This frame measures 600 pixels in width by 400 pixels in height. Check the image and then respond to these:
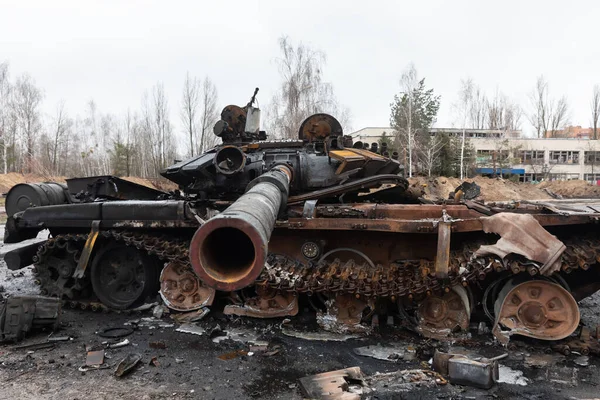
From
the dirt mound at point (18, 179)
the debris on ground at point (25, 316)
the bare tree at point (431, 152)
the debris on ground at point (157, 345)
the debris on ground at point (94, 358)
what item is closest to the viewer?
the debris on ground at point (94, 358)

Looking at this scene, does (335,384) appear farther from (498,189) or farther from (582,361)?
(498,189)

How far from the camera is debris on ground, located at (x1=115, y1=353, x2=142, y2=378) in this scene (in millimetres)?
4613

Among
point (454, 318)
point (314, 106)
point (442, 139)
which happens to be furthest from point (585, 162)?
point (454, 318)

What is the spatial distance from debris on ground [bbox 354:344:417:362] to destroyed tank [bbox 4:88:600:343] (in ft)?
1.57

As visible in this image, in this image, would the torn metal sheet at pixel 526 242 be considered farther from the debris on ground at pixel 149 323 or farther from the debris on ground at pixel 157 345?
the debris on ground at pixel 149 323

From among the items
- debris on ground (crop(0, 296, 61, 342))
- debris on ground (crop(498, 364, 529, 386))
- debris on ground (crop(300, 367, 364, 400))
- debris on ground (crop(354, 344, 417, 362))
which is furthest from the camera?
debris on ground (crop(0, 296, 61, 342))

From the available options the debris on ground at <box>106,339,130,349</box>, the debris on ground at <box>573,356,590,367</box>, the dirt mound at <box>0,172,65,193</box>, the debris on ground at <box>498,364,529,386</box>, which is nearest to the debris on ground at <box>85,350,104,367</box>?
the debris on ground at <box>106,339,130,349</box>

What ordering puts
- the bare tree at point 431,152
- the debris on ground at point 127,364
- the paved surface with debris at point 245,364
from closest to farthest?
the paved surface with debris at point 245,364
the debris on ground at point 127,364
the bare tree at point 431,152

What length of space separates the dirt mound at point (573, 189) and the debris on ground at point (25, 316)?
38847mm

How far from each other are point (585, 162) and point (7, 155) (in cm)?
6275

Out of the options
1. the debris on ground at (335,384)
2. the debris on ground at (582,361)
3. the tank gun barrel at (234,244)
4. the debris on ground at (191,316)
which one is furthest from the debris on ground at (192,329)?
the debris on ground at (582,361)

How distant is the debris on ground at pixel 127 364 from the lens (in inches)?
182

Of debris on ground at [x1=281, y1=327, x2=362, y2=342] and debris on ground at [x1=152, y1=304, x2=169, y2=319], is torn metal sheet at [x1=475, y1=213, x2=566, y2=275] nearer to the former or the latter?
debris on ground at [x1=281, y1=327, x2=362, y2=342]

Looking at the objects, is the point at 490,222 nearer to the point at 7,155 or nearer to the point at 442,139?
the point at 442,139
